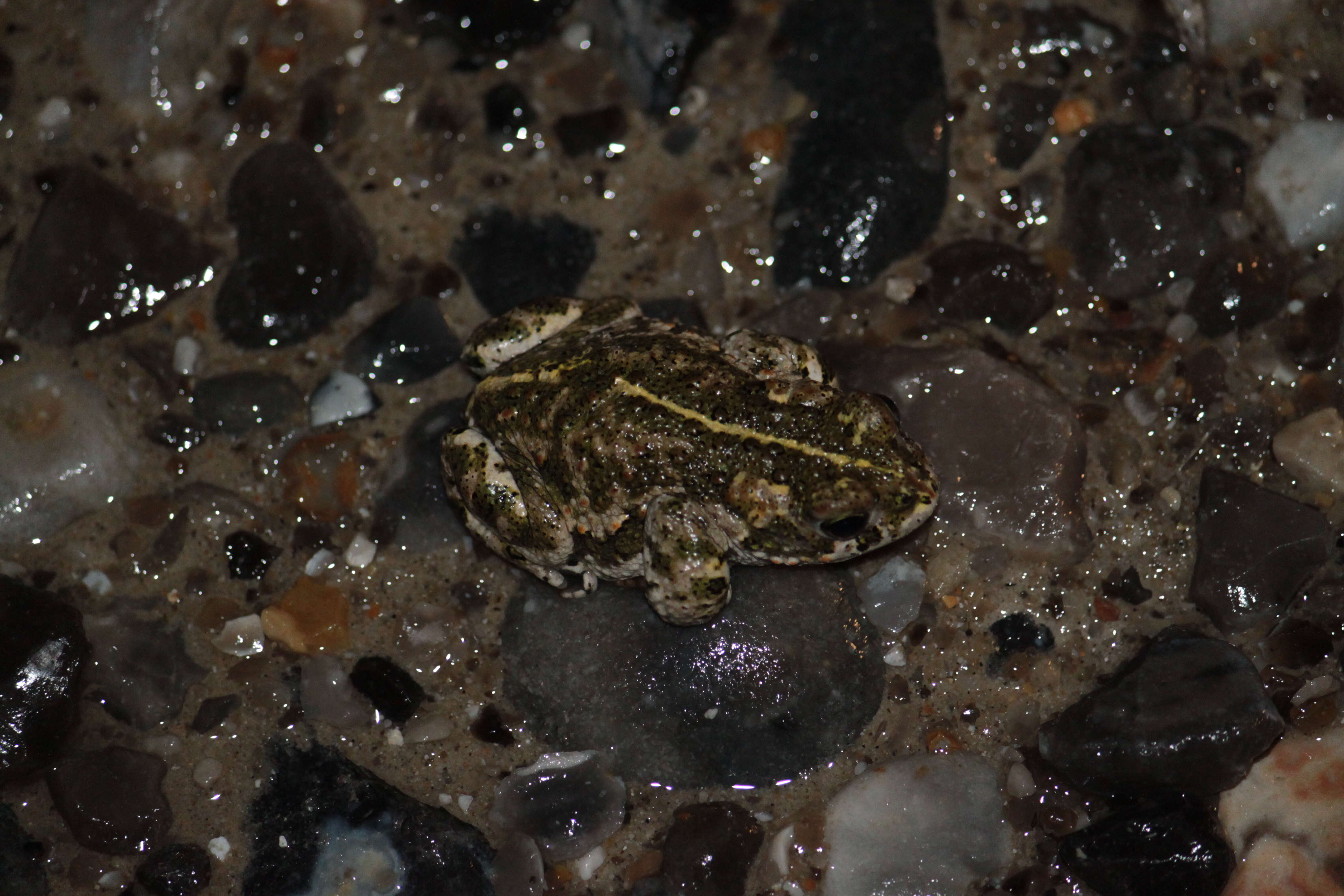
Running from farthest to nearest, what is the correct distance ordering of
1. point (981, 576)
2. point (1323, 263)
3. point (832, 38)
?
point (832, 38) < point (1323, 263) < point (981, 576)

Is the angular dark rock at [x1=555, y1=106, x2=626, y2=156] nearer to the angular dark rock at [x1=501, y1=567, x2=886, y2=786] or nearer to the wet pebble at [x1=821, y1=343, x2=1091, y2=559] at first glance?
the wet pebble at [x1=821, y1=343, x2=1091, y2=559]

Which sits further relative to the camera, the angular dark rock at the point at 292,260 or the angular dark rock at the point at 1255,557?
the angular dark rock at the point at 292,260

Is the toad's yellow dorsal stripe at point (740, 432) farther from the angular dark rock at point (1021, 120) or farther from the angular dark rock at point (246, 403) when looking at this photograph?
the angular dark rock at point (1021, 120)

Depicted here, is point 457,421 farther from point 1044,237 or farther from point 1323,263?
point 1323,263

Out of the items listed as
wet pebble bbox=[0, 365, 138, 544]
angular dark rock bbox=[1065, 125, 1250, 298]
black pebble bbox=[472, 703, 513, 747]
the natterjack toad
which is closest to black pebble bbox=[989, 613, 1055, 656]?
the natterjack toad

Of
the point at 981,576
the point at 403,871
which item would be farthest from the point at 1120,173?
the point at 403,871

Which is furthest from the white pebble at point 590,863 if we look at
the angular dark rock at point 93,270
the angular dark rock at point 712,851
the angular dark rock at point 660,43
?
the angular dark rock at point 660,43
